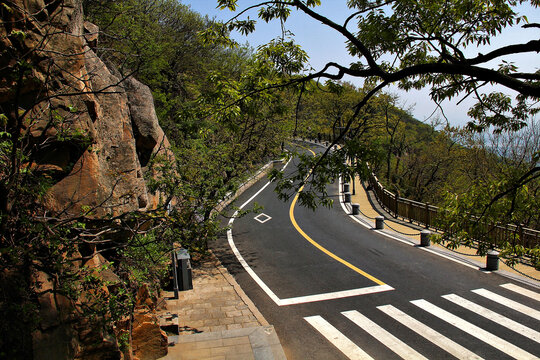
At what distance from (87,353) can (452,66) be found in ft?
21.2

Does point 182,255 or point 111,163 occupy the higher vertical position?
point 111,163

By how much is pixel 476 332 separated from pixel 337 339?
3.48 metres

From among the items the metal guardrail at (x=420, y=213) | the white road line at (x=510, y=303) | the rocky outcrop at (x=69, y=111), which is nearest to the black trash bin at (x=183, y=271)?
the rocky outcrop at (x=69, y=111)

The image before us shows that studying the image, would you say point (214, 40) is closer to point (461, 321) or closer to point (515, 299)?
point (461, 321)

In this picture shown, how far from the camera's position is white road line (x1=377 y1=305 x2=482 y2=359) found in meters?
8.09

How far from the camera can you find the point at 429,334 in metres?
8.94

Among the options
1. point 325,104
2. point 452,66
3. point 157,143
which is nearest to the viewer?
point 452,66

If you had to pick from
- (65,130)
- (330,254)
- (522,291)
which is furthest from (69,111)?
(522,291)

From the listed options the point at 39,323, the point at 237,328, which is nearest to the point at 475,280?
the point at 237,328

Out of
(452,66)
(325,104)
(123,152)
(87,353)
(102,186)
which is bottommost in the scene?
(87,353)

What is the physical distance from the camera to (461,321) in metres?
9.48

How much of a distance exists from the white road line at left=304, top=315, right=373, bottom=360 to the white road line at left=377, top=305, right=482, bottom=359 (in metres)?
1.77

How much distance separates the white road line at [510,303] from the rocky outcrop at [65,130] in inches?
371

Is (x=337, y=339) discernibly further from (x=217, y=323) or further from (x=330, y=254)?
(x=330, y=254)
